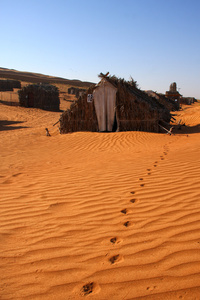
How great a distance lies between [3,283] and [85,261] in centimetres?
72

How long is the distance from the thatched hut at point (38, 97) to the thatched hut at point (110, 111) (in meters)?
11.5

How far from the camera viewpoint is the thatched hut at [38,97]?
858 inches

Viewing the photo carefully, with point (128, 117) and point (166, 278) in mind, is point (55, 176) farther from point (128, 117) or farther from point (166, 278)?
point (128, 117)

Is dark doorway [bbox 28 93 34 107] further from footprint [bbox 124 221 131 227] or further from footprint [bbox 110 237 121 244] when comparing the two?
footprint [bbox 110 237 121 244]

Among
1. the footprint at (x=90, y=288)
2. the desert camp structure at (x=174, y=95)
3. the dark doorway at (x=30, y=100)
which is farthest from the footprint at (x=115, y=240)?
the desert camp structure at (x=174, y=95)

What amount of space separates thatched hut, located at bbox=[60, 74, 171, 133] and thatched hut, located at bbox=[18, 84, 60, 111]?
37.8 feet

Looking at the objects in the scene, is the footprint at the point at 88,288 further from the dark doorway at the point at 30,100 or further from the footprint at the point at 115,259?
the dark doorway at the point at 30,100

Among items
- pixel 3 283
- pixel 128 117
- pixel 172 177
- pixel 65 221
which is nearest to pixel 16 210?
pixel 65 221

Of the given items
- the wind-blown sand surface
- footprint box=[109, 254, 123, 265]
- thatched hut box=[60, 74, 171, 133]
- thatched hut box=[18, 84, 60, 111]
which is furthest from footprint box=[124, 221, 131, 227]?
thatched hut box=[18, 84, 60, 111]

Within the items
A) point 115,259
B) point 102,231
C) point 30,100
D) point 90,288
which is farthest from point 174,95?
point 90,288

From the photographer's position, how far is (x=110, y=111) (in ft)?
38.9

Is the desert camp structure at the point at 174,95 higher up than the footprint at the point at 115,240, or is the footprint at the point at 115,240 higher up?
the desert camp structure at the point at 174,95

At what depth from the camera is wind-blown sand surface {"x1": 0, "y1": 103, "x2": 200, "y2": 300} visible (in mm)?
1907

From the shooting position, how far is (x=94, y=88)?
11641 mm
